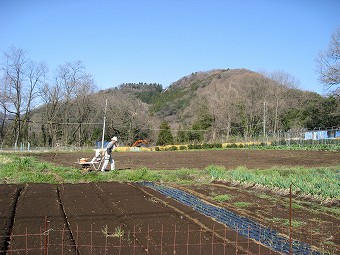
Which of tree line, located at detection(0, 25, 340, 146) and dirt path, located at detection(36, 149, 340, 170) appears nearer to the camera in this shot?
dirt path, located at detection(36, 149, 340, 170)

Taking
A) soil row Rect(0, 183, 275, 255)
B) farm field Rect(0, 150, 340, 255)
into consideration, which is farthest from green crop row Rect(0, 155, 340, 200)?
soil row Rect(0, 183, 275, 255)

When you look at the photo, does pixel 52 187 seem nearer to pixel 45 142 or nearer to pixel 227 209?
pixel 227 209

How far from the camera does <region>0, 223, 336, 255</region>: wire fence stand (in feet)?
15.9

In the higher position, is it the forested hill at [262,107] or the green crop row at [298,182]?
the forested hill at [262,107]

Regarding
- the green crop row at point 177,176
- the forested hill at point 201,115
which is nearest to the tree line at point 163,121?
the forested hill at point 201,115

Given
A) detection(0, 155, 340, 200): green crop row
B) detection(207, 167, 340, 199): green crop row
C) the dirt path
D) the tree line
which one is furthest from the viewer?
the tree line

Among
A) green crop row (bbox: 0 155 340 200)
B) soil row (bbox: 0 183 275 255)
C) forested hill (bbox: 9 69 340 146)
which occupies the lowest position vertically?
soil row (bbox: 0 183 275 255)

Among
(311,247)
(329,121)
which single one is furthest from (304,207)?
Result: (329,121)

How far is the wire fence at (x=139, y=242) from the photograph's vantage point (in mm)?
4859

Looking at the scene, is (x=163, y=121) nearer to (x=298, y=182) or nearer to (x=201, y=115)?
(x=201, y=115)

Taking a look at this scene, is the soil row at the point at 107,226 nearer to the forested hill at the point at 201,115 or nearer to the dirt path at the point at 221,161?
the dirt path at the point at 221,161

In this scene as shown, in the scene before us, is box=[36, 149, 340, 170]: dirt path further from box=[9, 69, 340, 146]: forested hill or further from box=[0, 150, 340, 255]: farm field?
box=[9, 69, 340, 146]: forested hill

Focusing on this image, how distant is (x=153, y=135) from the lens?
60.2m

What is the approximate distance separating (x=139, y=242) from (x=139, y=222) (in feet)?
3.97
